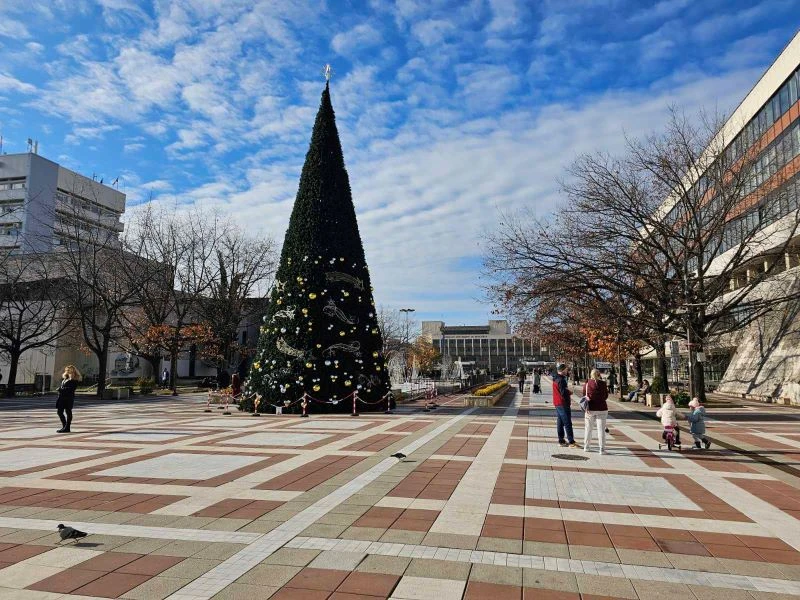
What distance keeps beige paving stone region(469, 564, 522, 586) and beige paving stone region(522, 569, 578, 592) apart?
0.06 m

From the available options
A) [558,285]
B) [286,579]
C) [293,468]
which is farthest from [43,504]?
[558,285]

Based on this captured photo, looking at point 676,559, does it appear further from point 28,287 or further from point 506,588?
point 28,287

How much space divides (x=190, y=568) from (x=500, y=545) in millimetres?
2775

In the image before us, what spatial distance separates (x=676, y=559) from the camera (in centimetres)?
466

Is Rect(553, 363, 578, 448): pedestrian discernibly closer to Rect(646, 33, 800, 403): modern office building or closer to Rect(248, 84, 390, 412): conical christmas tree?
Rect(248, 84, 390, 412): conical christmas tree

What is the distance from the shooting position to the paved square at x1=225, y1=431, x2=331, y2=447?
37.4 feet

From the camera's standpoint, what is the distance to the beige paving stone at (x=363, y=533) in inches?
202

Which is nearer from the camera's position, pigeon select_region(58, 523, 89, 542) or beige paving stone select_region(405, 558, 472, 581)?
beige paving stone select_region(405, 558, 472, 581)

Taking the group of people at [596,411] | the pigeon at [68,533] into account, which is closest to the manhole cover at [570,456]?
the group of people at [596,411]

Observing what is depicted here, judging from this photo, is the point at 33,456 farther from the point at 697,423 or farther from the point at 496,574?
the point at 697,423

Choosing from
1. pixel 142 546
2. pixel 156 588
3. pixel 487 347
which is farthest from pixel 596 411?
pixel 487 347

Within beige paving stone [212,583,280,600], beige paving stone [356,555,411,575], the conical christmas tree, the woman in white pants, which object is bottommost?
beige paving stone [356,555,411,575]

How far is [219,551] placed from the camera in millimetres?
4762

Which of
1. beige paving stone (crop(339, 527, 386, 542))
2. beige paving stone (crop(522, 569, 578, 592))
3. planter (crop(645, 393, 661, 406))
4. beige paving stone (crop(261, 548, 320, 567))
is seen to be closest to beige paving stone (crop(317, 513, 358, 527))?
beige paving stone (crop(339, 527, 386, 542))
